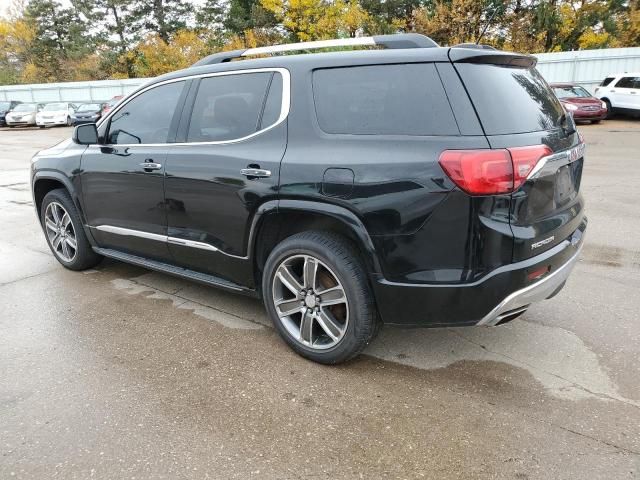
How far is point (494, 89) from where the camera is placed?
104 inches

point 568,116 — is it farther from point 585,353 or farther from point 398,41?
point 585,353

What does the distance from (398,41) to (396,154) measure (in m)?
0.89

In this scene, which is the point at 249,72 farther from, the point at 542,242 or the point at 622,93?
the point at 622,93

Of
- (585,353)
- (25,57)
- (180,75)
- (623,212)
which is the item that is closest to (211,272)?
(180,75)

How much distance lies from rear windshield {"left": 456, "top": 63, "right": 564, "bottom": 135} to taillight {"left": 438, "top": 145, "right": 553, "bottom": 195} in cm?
14

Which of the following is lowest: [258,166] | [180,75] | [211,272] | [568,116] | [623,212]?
[623,212]

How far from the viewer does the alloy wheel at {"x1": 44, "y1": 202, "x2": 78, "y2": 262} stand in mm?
4789

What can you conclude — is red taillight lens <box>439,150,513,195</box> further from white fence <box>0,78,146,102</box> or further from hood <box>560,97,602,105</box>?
white fence <box>0,78,146,102</box>

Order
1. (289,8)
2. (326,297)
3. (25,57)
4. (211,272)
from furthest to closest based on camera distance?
1. (25,57)
2. (289,8)
3. (211,272)
4. (326,297)

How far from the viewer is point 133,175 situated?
12.8 ft

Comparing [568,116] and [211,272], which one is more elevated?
[568,116]

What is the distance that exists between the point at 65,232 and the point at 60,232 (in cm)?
8

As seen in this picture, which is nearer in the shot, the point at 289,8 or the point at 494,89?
the point at 494,89

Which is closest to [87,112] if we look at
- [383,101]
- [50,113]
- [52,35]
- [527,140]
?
[50,113]
